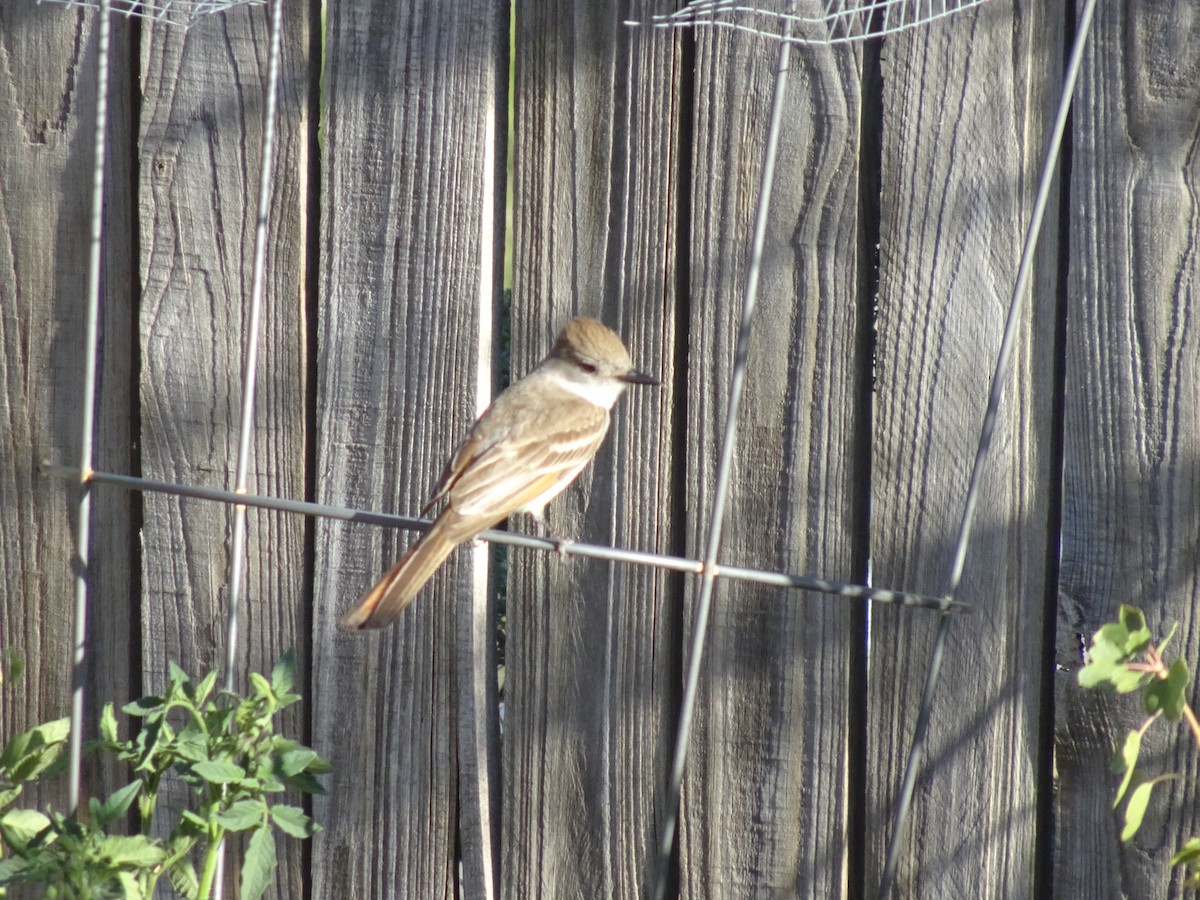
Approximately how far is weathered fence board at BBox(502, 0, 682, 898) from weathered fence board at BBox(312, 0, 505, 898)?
0.11 metres

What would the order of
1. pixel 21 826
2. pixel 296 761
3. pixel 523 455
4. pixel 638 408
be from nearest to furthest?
pixel 296 761 → pixel 21 826 → pixel 638 408 → pixel 523 455

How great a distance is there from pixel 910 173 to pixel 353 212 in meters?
1.36

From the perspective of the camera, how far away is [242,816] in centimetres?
220

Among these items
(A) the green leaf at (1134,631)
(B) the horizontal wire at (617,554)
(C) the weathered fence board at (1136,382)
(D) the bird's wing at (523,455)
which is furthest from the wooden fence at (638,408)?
(A) the green leaf at (1134,631)

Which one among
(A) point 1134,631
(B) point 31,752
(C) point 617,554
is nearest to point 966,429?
(C) point 617,554

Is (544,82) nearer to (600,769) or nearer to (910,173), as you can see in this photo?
(910,173)

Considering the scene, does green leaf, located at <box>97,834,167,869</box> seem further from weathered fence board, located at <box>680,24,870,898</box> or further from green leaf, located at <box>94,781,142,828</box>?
weathered fence board, located at <box>680,24,870,898</box>

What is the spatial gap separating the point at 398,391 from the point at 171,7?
3.56 feet

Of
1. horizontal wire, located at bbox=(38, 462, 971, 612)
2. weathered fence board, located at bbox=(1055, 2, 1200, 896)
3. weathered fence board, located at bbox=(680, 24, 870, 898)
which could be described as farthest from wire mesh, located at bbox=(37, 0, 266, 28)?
weathered fence board, located at bbox=(1055, 2, 1200, 896)

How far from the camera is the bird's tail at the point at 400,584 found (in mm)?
2852

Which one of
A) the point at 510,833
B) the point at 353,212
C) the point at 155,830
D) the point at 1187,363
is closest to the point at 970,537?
the point at 1187,363

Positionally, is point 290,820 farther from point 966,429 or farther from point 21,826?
point 966,429

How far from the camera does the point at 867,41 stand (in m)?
3.02

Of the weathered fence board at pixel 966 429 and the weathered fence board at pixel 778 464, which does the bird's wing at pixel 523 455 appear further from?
the weathered fence board at pixel 966 429
